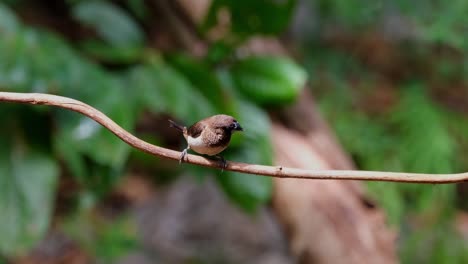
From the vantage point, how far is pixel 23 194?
144 centimetres

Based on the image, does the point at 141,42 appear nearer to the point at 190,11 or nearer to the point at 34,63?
the point at 190,11

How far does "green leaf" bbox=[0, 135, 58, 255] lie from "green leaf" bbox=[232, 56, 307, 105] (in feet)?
1.99

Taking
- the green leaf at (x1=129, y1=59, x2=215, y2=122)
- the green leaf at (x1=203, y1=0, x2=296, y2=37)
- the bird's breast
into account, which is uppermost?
the green leaf at (x1=203, y1=0, x2=296, y2=37)

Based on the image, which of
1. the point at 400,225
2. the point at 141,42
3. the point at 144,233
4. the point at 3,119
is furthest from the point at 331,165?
the point at 144,233

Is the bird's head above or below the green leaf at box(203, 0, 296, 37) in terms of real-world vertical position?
below

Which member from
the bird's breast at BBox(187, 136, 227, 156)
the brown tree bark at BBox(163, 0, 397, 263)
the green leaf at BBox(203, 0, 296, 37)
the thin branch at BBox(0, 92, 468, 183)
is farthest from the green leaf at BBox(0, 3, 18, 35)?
the thin branch at BBox(0, 92, 468, 183)

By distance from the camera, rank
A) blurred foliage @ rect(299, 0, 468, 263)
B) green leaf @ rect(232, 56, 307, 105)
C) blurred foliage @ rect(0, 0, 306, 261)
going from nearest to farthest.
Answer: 1. blurred foliage @ rect(0, 0, 306, 261)
2. green leaf @ rect(232, 56, 307, 105)
3. blurred foliage @ rect(299, 0, 468, 263)

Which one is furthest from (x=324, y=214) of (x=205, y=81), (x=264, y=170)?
(x=264, y=170)

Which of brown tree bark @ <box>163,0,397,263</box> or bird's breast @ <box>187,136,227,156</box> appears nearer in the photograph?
bird's breast @ <box>187,136,227,156</box>

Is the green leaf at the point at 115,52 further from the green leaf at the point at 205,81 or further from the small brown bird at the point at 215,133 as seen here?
the small brown bird at the point at 215,133

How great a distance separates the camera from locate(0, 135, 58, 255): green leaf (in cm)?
139

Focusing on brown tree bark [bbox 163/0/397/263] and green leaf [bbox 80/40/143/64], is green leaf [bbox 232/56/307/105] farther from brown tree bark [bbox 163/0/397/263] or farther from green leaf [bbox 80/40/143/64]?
green leaf [bbox 80/40/143/64]

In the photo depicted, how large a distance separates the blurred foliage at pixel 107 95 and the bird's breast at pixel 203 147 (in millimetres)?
538

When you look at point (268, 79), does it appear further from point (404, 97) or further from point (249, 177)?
point (404, 97)
